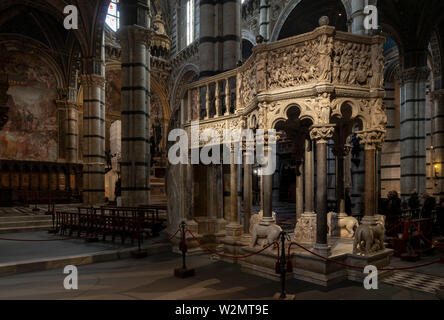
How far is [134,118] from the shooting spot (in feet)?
40.6

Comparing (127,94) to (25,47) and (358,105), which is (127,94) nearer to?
(358,105)

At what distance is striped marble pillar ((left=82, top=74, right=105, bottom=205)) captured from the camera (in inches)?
658

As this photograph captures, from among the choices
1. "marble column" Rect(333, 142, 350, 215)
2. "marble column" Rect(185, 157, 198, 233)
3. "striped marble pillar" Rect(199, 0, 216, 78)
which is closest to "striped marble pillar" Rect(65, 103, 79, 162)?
"striped marble pillar" Rect(199, 0, 216, 78)

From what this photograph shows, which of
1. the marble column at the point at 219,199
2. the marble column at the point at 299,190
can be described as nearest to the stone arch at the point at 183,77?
the marble column at the point at 219,199

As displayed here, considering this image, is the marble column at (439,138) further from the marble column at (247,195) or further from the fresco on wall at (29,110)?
the fresco on wall at (29,110)

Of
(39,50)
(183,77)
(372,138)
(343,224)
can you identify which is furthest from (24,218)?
(183,77)

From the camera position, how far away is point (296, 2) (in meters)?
16.7

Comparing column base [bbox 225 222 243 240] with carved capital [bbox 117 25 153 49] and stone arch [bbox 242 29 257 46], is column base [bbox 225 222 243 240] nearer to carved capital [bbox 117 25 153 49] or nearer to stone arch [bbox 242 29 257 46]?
carved capital [bbox 117 25 153 49]

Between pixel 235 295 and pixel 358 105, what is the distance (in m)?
3.73

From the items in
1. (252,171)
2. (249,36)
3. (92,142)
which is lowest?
(252,171)

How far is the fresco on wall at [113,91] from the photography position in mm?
25859

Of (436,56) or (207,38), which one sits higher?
(436,56)

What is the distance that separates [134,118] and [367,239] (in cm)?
952

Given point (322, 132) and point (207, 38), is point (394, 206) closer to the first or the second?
point (322, 132)
